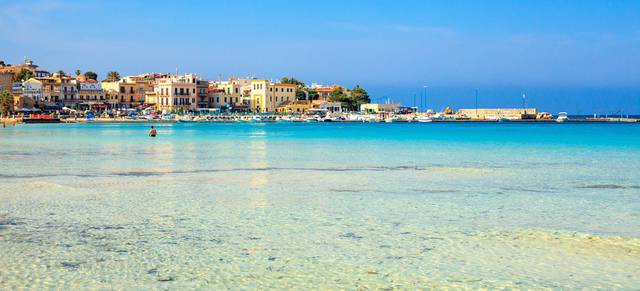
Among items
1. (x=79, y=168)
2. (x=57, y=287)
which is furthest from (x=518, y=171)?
(x=57, y=287)

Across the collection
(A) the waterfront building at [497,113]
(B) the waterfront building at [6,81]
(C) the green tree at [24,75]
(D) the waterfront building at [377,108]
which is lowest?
(A) the waterfront building at [497,113]

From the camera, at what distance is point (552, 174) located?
761 inches

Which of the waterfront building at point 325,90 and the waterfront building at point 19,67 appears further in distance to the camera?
the waterfront building at point 325,90

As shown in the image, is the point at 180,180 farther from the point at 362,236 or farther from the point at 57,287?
the point at 57,287

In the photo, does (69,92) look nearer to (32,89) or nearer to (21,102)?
(32,89)

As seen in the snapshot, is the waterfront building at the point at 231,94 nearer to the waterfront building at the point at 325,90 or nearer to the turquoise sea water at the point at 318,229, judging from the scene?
the waterfront building at the point at 325,90

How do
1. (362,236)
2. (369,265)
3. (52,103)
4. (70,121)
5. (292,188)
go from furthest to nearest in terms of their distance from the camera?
(52,103), (70,121), (292,188), (362,236), (369,265)

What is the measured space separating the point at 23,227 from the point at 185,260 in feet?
10.7

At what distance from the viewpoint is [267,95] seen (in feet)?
372

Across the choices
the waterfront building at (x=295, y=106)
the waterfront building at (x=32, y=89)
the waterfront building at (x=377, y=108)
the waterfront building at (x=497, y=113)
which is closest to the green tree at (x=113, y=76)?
the waterfront building at (x=32, y=89)

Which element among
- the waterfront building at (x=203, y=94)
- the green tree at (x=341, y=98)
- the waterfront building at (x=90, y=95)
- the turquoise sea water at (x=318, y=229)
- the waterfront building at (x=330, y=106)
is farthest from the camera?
the green tree at (x=341, y=98)

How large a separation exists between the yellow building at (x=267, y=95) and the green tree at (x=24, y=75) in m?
32.9

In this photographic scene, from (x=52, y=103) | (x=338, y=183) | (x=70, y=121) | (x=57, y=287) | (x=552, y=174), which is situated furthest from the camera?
(x=52, y=103)

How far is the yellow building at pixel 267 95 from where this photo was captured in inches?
4449
